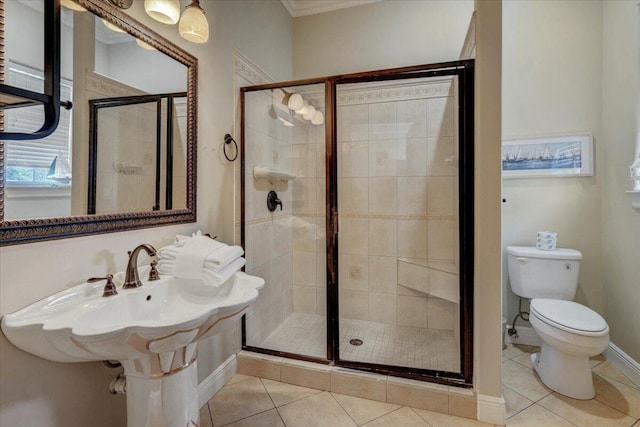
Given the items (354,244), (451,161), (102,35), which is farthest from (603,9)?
(102,35)

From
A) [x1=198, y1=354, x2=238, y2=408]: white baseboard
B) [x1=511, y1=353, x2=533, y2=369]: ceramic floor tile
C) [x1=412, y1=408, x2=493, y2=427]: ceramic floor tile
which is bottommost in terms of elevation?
[x1=412, y1=408, x2=493, y2=427]: ceramic floor tile

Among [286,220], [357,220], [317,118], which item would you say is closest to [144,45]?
[317,118]

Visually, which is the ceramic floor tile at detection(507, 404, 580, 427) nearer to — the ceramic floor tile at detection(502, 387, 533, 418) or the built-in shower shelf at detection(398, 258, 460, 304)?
the ceramic floor tile at detection(502, 387, 533, 418)

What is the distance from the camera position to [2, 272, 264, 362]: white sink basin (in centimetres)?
80

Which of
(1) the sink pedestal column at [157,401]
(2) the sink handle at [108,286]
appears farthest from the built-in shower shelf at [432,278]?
(2) the sink handle at [108,286]

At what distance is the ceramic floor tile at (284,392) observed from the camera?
1.71 metres

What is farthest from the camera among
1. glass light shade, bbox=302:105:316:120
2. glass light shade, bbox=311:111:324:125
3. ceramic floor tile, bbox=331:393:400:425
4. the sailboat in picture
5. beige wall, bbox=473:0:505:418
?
glass light shade, bbox=302:105:316:120

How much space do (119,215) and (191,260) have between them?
0.33m

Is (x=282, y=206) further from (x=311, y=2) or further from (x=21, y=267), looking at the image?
(x=311, y=2)

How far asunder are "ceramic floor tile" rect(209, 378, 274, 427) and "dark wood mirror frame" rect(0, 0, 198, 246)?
1.04 meters

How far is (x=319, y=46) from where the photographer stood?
276cm

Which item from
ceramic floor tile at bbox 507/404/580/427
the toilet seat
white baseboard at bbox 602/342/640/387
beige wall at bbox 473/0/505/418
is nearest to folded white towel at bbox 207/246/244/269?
beige wall at bbox 473/0/505/418

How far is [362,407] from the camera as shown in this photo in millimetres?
1647

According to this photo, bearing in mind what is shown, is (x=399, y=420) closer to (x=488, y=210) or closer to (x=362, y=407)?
(x=362, y=407)
